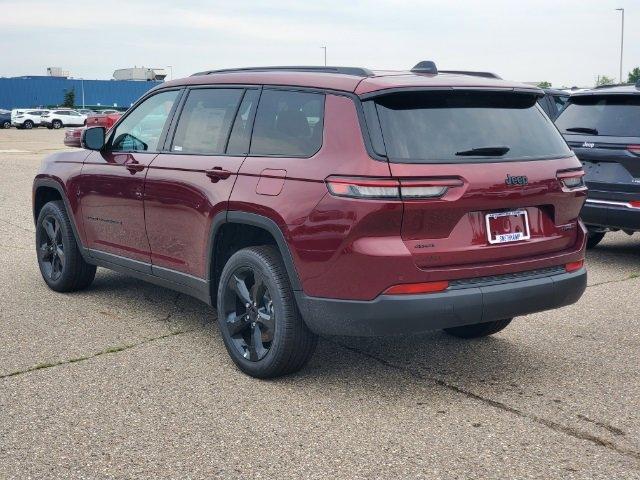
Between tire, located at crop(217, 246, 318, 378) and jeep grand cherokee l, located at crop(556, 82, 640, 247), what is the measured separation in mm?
4499

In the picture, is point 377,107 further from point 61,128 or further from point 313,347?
point 61,128

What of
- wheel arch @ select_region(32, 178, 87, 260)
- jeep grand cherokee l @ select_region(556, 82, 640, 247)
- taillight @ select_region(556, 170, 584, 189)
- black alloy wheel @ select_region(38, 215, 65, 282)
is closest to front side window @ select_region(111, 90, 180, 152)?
wheel arch @ select_region(32, 178, 87, 260)

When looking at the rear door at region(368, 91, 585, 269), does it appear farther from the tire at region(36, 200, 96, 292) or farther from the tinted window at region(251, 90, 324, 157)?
the tire at region(36, 200, 96, 292)

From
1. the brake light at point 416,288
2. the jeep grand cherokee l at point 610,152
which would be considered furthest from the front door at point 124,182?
the jeep grand cherokee l at point 610,152

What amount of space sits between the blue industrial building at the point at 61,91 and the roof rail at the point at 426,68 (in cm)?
7673

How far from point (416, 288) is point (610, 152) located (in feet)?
15.4

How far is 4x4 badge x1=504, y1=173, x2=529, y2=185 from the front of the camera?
443cm

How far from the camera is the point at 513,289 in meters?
4.44

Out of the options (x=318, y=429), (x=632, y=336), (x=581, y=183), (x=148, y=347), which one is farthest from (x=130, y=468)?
(x=632, y=336)

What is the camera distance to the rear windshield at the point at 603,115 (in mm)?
8188

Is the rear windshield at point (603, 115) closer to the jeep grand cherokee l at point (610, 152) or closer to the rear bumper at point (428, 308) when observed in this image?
the jeep grand cherokee l at point (610, 152)

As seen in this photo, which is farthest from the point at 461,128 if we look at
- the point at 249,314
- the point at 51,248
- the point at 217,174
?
the point at 51,248

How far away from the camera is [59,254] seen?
6.96 meters

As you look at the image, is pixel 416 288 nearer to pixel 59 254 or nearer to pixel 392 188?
pixel 392 188
